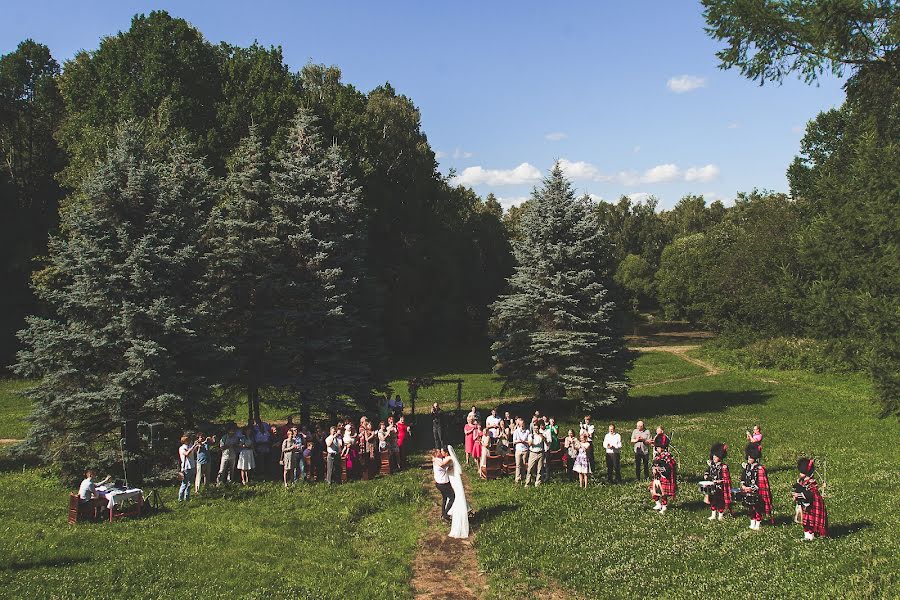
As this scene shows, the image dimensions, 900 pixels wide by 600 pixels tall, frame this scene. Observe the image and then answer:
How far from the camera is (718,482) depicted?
568 inches

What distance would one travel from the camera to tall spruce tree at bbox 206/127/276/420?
24109 millimetres

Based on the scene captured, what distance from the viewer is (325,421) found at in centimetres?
2688

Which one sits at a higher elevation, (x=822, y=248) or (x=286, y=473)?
(x=822, y=248)

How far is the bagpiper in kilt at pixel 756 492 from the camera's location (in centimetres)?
1366

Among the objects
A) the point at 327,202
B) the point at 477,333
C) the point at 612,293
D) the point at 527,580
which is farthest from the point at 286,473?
the point at 477,333

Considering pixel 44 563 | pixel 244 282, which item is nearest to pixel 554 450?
pixel 44 563

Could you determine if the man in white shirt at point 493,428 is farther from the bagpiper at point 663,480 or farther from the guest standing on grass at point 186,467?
the guest standing on grass at point 186,467

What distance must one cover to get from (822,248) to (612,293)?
1123 inches

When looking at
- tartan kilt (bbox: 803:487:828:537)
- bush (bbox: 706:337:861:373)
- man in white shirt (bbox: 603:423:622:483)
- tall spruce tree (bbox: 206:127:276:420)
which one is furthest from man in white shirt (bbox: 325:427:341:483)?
bush (bbox: 706:337:861:373)

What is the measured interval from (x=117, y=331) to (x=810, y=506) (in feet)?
62.0

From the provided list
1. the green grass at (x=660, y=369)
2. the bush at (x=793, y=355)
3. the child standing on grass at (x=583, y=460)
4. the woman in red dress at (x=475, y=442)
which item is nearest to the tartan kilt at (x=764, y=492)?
the child standing on grass at (x=583, y=460)

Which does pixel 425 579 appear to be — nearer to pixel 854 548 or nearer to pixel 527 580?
pixel 527 580

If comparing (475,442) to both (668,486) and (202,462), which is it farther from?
(202,462)

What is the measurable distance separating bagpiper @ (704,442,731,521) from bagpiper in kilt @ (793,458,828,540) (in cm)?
168
